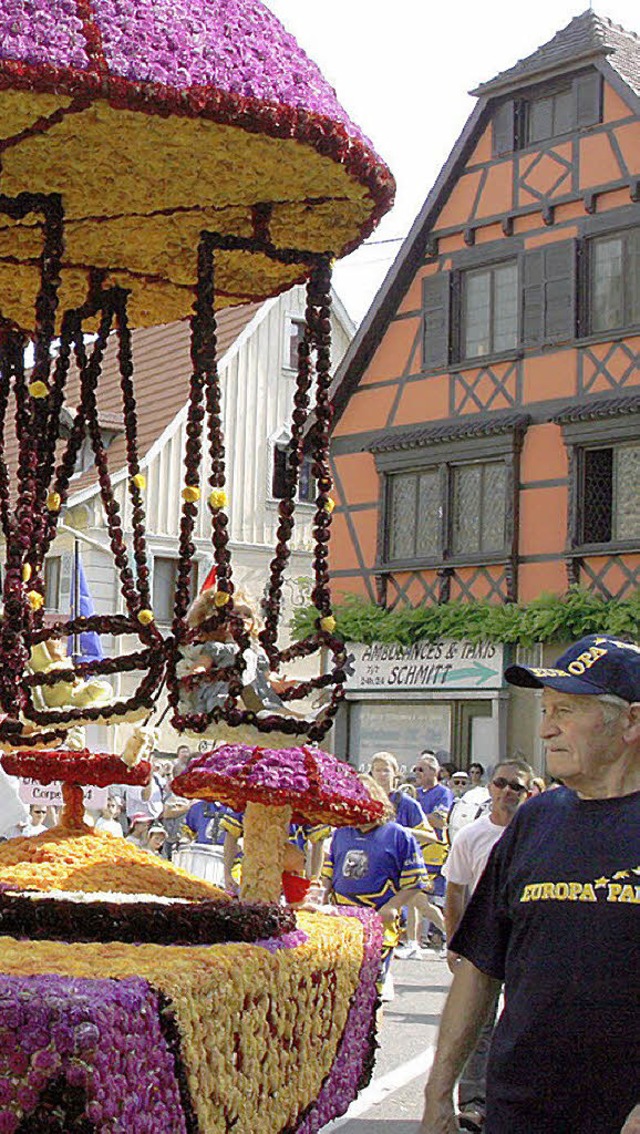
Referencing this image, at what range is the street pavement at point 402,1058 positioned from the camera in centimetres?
749

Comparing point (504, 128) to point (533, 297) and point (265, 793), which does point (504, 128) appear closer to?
point (533, 297)

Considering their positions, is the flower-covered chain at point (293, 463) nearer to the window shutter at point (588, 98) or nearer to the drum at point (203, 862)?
the drum at point (203, 862)

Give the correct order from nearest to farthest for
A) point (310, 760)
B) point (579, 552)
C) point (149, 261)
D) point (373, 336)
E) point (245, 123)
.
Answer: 1. point (245, 123)
2. point (149, 261)
3. point (310, 760)
4. point (579, 552)
5. point (373, 336)

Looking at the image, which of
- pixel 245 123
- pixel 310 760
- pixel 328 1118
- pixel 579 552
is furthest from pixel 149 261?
pixel 579 552

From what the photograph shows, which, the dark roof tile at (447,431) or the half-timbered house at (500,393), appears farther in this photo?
the dark roof tile at (447,431)

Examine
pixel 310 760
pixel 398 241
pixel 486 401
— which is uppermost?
pixel 398 241

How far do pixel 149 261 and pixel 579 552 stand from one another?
52.7ft

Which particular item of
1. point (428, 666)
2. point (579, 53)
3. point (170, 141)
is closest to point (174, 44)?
point (170, 141)

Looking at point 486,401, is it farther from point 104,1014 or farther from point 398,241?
point 104,1014

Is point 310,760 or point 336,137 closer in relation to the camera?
point 336,137

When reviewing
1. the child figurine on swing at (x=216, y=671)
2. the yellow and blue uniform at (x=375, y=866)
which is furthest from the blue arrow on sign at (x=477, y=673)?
the child figurine on swing at (x=216, y=671)

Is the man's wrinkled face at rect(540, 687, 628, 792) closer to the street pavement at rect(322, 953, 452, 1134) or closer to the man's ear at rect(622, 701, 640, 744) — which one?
the man's ear at rect(622, 701, 640, 744)

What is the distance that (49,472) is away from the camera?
15.7ft

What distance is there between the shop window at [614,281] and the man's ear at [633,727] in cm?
1765
